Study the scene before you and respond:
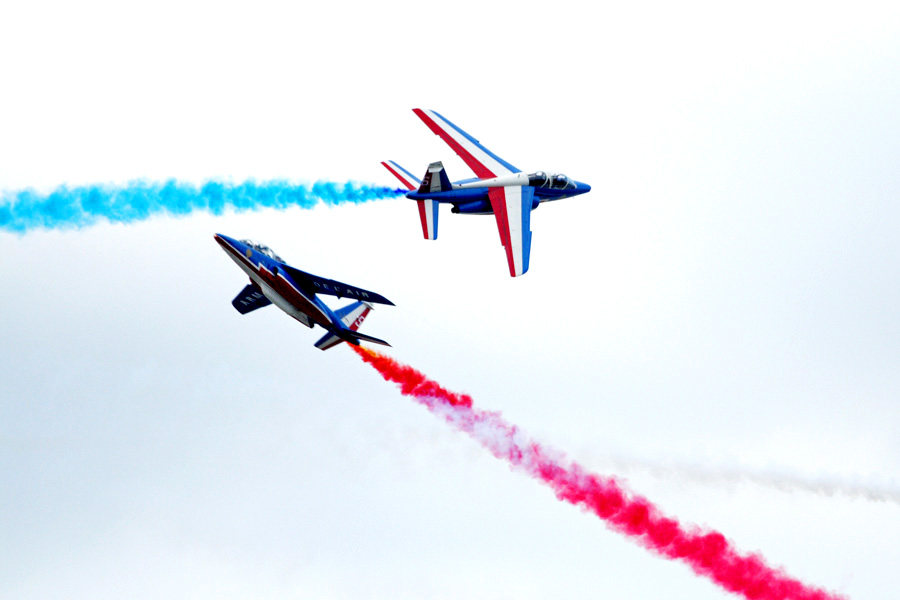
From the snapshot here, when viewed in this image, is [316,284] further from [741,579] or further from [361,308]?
[741,579]

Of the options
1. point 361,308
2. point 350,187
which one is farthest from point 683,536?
point 350,187

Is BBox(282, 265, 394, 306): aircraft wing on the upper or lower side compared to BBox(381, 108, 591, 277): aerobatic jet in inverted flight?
lower

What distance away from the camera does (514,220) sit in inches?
2484

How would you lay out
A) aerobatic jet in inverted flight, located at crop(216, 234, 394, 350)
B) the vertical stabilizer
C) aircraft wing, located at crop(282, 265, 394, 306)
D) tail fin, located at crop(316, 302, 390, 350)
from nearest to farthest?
aircraft wing, located at crop(282, 265, 394, 306)
aerobatic jet in inverted flight, located at crop(216, 234, 394, 350)
tail fin, located at crop(316, 302, 390, 350)
the vertical stabilizer

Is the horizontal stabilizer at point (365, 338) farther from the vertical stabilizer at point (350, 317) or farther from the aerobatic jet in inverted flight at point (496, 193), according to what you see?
the aerobatic jet in inverted flight at point (496, 193)

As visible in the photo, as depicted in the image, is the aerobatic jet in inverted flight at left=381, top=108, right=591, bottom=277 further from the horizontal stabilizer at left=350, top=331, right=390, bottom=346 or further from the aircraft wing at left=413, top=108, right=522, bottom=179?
the horizontal stabilizer at left=350, top=331, right=390, bottom=346

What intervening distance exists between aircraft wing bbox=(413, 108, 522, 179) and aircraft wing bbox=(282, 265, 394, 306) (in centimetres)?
1332

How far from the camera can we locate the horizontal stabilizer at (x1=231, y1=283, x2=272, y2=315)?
6056 cm

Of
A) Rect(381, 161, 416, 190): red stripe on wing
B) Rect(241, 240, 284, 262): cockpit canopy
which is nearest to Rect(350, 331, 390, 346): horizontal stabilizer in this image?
Rect(241, 240, 284, 262): cockpit canopy

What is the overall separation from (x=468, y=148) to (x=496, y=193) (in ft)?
16.1

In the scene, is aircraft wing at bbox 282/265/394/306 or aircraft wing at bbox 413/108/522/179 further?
aircraft wing at bbox 413/108/522/179

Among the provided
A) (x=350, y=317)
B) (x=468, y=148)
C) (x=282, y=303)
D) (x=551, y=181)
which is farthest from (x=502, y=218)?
(x=282, y=303)

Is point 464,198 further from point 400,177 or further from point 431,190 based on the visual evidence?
point 400,177

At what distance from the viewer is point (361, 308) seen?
62750 mm
